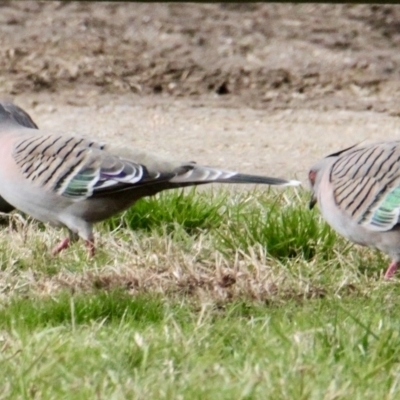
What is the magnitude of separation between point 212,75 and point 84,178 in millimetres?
4243

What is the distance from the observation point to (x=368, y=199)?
5.15m

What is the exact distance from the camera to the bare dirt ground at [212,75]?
27.3 feet

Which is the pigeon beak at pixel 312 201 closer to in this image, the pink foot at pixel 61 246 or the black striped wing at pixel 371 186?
the black striped wing at pixel 371 186

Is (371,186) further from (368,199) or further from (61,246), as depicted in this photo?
(61,246)

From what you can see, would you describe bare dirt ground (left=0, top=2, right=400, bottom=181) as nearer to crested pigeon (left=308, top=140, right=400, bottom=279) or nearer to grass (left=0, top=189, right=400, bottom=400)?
grass (left=0, top=189, right=400, bottom=400)

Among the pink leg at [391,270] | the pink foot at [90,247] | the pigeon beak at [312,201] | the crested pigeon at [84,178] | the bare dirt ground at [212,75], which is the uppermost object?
the crested pigeon at [84,178]

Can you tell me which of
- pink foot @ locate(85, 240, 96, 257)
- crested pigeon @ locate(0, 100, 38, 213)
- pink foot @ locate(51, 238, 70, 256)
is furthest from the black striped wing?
crested pigeon @ locate(0, 100, 38, 213)

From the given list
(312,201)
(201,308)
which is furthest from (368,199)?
(201,308)

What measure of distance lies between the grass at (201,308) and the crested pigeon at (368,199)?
201mm

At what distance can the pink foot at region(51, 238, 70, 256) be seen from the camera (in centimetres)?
558

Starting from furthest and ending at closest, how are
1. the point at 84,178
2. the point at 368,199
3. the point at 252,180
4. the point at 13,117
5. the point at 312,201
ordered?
the point at 13,117 < the point at 312,201 < the point at 84,178 < the point at 252,180 < the point at 368,199

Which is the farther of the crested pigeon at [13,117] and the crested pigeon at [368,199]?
the crested pigeon at [13,117]

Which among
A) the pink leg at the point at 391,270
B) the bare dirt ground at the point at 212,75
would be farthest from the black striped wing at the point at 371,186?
the bare dirt ground at the point at 212,75

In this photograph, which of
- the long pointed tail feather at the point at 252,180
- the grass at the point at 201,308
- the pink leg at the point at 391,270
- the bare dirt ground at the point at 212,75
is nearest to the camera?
the grass at the point at 201,308
